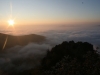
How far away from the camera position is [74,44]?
66.0 metres

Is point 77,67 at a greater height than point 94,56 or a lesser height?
lesser

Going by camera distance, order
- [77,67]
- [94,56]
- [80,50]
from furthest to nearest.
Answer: [80,50], [94,56], [77,67]

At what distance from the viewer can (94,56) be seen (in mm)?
16375

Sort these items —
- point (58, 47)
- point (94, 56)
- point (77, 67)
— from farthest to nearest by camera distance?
point (58, 47) < point (94, 56) < point (77, 67)

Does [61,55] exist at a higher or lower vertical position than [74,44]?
lower

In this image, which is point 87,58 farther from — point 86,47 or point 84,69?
point 86,47

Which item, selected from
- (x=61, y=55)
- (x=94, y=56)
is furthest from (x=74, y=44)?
(x=94, y=56)

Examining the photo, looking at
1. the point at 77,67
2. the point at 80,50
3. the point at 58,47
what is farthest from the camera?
the point at 58,47

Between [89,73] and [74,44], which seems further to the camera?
[74,44]

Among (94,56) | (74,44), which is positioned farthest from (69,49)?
(94,56)

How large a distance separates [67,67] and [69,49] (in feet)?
163

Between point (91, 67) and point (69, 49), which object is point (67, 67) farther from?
point (69, 49)

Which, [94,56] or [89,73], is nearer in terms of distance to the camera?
[89,73]

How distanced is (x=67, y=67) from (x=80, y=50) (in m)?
46.0
